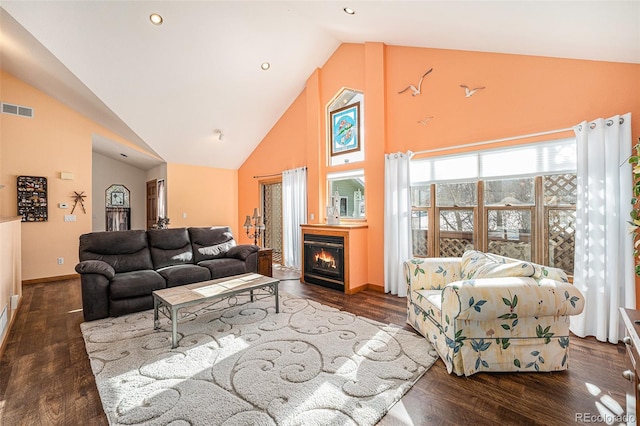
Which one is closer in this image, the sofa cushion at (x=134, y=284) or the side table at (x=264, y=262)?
the sofa cushion at (x=134, y=284)

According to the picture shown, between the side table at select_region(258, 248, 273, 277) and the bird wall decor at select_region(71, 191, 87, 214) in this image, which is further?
the bird wall decor at select_region(71, 191, 87, 214)

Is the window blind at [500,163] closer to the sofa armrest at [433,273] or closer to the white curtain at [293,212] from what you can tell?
the sofa armrest at [433,273]

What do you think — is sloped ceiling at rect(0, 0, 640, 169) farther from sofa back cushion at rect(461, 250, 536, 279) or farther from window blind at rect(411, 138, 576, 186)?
sofa back cushion at rect(461, 250, 536, 279)

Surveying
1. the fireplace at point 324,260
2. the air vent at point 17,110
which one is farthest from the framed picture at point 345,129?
the air vent at point 17,110

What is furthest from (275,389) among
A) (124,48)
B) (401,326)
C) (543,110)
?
(124,48)

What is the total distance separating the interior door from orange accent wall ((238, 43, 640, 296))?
387 cm

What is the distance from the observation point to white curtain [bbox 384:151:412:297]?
12.6 feet

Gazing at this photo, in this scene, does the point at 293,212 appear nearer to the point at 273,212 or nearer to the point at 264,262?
the point at 273,212

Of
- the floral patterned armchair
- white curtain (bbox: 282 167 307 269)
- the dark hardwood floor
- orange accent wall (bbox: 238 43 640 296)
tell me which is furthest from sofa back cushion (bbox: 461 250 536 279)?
white curtain (bbox: 282 167 307 269)

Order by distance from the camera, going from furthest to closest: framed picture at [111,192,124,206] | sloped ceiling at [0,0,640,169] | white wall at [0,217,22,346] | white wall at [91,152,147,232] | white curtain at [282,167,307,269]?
framed picture at [111,192,124,206] < white wall at [91,152,147,232] < white curtain at [282,167,307,269] < white wall at [0,217,22,346] < sloped ceiling at [0,0,640,169]

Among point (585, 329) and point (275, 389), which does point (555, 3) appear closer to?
point (585, 329)

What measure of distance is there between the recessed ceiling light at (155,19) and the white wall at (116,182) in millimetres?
5296

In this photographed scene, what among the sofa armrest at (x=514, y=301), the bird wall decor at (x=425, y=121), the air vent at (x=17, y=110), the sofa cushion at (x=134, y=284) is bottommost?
the sofa cushion at (x=134, y=284)

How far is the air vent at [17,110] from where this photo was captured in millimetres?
4424
